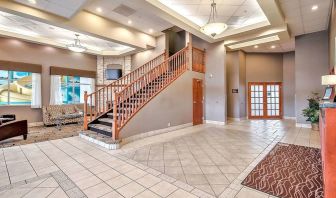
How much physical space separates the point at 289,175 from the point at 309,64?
20.3 feet

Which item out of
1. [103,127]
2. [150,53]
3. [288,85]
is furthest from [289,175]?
[288,85]

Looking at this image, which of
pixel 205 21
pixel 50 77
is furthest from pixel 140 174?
pixel 50 77

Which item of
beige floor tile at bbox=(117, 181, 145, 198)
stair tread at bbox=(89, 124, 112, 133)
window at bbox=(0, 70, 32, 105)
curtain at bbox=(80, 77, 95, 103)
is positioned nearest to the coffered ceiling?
window at bbox=(0, 70, 32, 105)

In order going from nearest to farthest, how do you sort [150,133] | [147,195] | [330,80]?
[147,195] → [330,80] → [150,133]

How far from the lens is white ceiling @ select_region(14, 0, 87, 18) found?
458 centimetres

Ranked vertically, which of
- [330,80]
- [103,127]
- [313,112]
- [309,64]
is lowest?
[103,127]

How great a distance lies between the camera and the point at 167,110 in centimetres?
642

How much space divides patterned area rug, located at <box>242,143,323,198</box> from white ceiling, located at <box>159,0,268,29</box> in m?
4.33

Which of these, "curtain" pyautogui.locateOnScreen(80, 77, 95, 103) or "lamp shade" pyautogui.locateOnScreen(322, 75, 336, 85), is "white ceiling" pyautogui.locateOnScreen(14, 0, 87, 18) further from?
"lamp shade" pyautogui.locateOnScreen(322, 75, 336, 85)

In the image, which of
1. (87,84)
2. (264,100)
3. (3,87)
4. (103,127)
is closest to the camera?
(103,127)

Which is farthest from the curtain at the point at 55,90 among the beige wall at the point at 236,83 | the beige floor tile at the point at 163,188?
the beige wall at the point at 236,83

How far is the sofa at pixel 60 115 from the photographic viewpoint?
7570 mm

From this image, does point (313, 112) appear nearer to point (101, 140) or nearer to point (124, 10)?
point (101, 140)

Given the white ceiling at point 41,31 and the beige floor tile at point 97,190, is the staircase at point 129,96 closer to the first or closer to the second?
the beige floor tile at point 97,190
